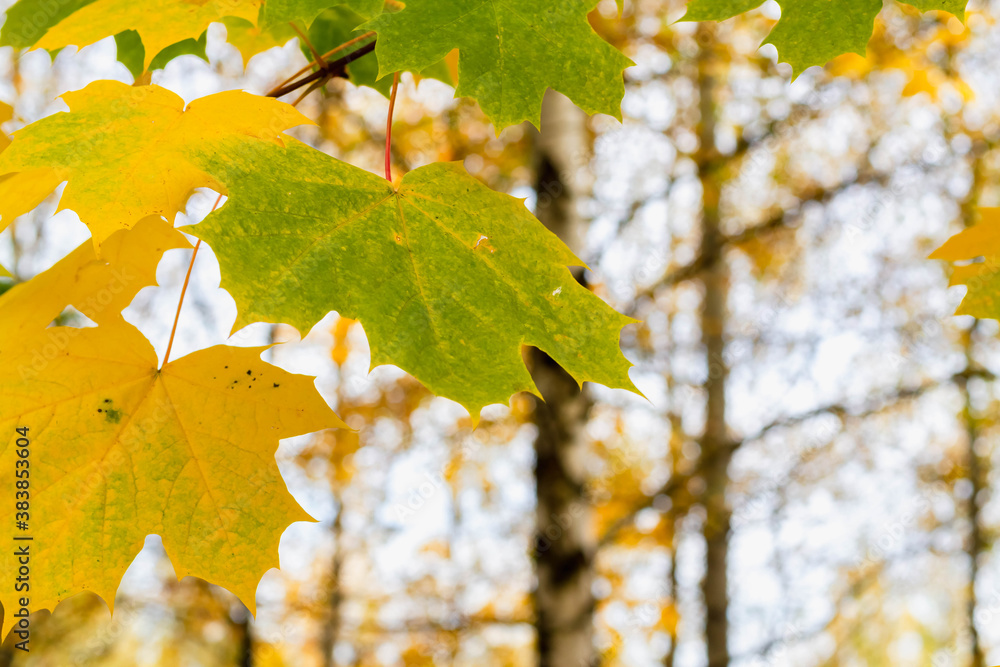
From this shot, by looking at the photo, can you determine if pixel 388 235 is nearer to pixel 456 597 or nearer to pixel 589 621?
pixel 589 621

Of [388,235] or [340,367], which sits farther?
[340,367]

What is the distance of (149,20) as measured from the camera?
1040 millimetres

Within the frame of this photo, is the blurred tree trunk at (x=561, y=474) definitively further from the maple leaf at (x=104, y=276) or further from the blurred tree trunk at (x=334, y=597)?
the blurred tree trunk at (x=334, y=597)

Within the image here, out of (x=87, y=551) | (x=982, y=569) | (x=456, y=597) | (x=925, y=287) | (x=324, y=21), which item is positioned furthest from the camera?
(x=982, y=569)

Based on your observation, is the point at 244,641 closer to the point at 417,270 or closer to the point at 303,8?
the point at 417,270

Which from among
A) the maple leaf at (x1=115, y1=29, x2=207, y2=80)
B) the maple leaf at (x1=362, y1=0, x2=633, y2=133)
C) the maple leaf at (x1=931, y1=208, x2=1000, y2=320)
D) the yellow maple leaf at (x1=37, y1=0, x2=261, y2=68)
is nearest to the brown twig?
the yellow maple leaf at (x1=37, y1=0, x2=261, y2=68)

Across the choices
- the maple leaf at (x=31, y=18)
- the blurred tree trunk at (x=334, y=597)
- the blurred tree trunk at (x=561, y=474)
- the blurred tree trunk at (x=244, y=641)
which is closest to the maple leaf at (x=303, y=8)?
the maple leaf at (x=31, y=18)

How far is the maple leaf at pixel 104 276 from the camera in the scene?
3.32 feet

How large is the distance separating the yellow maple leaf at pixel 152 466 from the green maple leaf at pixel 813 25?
834mm

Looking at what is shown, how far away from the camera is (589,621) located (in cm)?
283

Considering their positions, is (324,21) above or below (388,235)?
above

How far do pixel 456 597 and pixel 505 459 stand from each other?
1603 millimetres

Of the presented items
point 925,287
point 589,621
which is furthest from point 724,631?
point 589,621

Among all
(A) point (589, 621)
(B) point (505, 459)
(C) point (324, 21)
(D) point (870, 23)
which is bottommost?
(A) point (589, 621)
